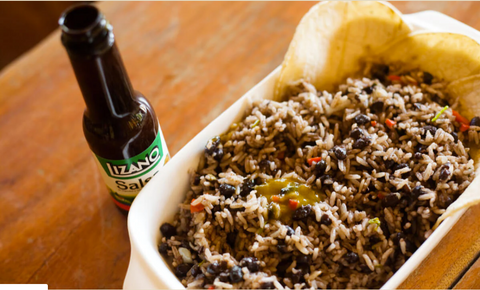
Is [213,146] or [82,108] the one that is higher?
[213,146]

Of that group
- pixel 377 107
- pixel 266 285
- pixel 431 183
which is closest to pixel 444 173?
pixel 431 183

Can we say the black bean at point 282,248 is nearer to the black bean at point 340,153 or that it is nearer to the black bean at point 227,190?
the black bean at point 227,190

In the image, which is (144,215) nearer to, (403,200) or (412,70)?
(403,200)

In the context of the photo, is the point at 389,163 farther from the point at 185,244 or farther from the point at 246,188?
the point at 185,244

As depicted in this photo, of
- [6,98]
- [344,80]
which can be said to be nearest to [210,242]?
[344,80]

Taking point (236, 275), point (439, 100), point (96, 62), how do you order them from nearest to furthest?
point (96, 62) < point (236, 275) < point (439, 100)

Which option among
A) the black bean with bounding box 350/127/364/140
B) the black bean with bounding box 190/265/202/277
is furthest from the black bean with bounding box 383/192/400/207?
the black bean with bounding box 190/265/202/277

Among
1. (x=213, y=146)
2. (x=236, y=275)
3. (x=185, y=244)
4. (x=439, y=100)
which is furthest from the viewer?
(x=439, y=100)
